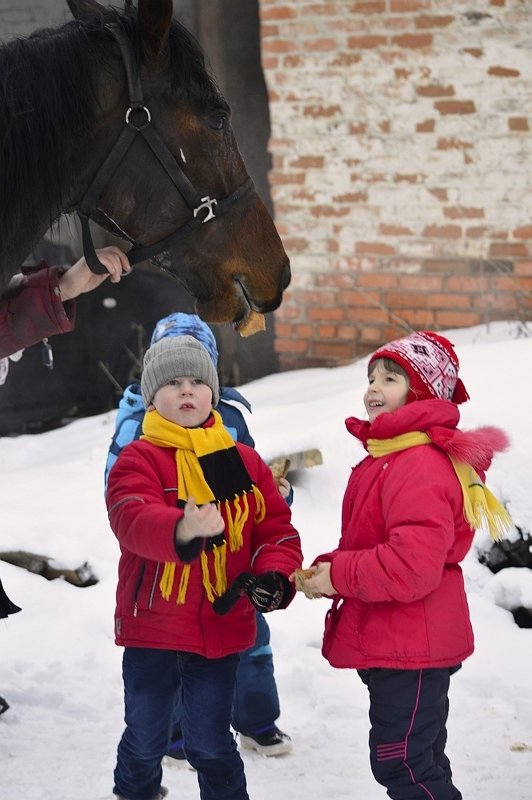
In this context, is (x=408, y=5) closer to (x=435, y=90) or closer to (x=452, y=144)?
(x=435, y=90)

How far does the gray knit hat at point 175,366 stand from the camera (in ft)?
8.41

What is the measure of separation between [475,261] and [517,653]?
289 centimetres

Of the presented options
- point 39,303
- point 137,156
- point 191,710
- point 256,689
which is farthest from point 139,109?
point 256,689

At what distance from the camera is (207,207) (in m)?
2.61

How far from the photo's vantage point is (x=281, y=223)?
6.39 m

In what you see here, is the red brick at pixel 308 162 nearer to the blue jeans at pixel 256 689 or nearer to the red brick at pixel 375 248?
the red brick at pixel 375 248

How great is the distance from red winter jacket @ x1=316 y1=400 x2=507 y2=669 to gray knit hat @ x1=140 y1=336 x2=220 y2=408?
1.40ft

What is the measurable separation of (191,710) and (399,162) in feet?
13.8

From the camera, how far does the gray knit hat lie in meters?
2.56

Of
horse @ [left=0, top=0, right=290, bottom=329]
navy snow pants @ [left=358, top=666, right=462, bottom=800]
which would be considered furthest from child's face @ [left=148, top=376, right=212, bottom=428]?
navy snow pants @ [left=358, top=666, right=462, bottom=800]

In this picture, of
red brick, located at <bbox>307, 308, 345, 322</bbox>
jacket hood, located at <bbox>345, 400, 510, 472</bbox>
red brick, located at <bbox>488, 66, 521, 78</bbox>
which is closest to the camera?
jacket hood, located at <bbox>345, 400, 510, 472</bbox>

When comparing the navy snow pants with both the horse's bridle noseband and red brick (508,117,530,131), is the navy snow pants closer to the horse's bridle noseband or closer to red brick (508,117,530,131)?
the horse's bridle noseband

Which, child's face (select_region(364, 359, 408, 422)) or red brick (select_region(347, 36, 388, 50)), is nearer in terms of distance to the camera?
child's face (select_region(364, 359, 408, 422))

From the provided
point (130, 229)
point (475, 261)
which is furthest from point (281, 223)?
point (130, 229)
